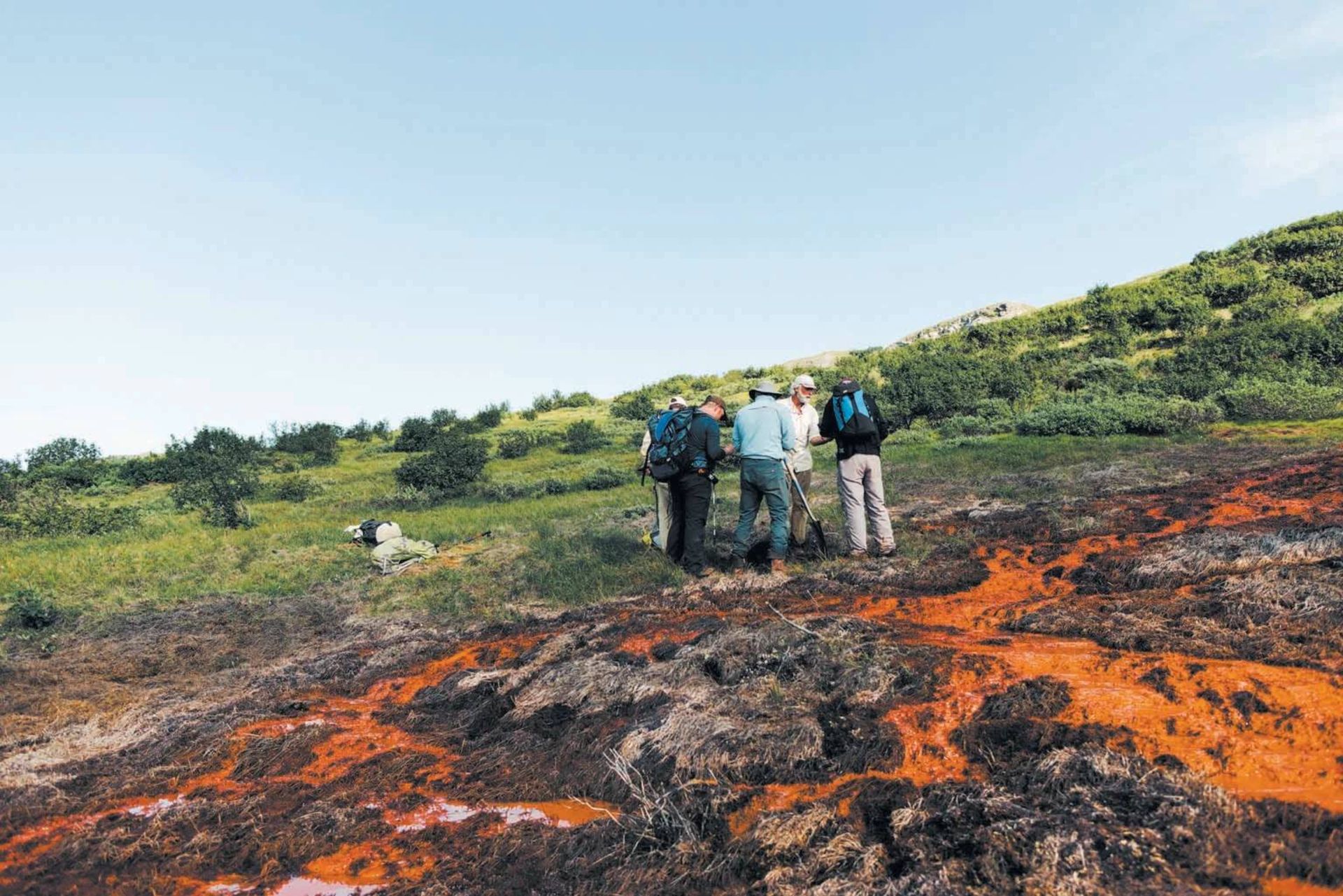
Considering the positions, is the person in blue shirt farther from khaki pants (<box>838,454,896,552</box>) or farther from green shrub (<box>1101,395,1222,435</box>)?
green shrub (<box>1101,395,1222,435</box>)

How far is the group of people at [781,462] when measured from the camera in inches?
315

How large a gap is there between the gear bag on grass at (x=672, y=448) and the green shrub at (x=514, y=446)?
1643cm

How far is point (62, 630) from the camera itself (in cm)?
895

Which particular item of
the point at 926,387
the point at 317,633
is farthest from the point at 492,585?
the point at 926,387

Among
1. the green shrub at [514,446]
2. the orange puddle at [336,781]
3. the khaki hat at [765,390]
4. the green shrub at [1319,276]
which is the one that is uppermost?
the green shrub at [1319,276]

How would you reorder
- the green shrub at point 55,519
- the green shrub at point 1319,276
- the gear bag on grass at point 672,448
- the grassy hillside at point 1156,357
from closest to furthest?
the gear bag on grass at point 672,448 → the green shrub at point 55,519 → the grassy hillside at point 1156,357 → the green shrub at point 1319,276

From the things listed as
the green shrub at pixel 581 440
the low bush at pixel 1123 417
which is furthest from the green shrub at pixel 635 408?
the low bush at pixel 1123 417

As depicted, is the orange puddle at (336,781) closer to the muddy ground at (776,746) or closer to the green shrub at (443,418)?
the muddy ground at (776,746)

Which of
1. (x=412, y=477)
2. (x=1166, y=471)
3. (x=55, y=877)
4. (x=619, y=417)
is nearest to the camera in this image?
(x=55, y=877)

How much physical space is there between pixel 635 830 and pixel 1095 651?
2955mm

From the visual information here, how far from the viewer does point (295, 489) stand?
20109 millimetres

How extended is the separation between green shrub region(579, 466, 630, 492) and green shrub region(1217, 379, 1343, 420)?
1265cm

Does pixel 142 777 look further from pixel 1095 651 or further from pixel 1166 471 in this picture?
pixel 1166 471

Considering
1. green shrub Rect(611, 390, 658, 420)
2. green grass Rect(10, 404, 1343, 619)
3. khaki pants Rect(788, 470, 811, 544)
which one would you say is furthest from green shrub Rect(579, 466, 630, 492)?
green shrub Rect(611, 390, 658, 420)
